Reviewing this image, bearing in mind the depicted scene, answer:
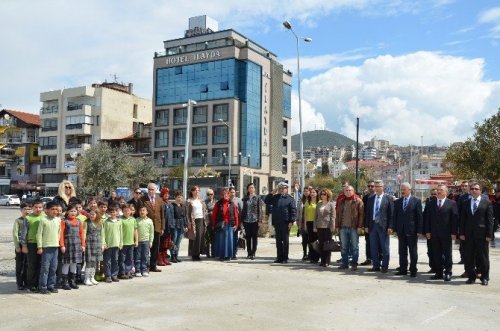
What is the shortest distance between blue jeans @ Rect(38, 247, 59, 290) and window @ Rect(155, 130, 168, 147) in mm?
64700

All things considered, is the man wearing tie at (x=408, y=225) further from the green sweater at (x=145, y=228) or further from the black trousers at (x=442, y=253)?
the green sweater at (x=145, y=228)

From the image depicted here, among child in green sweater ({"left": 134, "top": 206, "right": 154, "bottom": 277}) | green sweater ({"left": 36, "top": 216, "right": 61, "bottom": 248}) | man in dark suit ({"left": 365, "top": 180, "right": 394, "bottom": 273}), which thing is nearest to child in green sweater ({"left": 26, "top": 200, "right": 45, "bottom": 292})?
green sweater ({"left": 36, "top": 216, "right": 61, "bottom": 248})

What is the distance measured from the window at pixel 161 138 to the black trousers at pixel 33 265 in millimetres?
64623

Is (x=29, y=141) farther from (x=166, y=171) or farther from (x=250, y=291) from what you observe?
(x=250, y=291)

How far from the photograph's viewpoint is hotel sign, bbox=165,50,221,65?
227ft

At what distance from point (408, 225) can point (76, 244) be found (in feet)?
22.1

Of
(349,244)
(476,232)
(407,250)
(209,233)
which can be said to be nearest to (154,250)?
(209,233)

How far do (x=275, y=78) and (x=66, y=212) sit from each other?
67183 millimetres

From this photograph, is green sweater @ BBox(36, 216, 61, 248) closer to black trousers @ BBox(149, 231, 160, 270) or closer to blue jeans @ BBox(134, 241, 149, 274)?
blue jeans @ BBox(134, 241, 149, 274)

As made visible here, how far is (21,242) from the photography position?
893cm

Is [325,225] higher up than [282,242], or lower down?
higher up

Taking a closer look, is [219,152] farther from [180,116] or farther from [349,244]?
[349,244]

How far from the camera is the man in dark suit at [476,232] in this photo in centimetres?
1022

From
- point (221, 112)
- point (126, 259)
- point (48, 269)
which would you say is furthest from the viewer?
point (221, 112)
